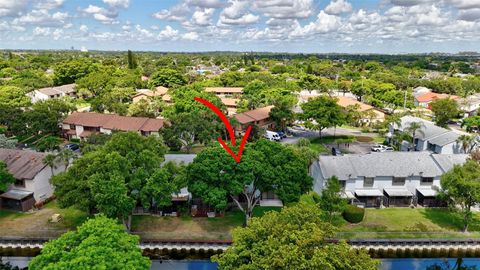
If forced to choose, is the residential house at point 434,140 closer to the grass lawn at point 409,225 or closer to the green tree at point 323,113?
the green tree at point 323,113

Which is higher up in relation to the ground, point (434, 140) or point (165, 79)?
point (165, 79)

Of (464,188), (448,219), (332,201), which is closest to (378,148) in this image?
(448,219)

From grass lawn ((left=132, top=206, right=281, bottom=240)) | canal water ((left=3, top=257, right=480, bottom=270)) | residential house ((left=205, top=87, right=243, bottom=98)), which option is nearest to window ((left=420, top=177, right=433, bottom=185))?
canal water ((left=3, top=257, right=480, bottom=270))

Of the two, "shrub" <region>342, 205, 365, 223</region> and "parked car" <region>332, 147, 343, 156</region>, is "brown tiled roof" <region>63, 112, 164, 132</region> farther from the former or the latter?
"shrub" <region>342, 205, 365, 223</region>

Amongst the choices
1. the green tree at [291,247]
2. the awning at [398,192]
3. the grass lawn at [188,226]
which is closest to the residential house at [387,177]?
the awning at [398,192]

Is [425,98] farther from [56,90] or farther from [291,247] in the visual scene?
[56,90]

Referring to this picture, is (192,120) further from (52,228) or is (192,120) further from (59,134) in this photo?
(59,134)
